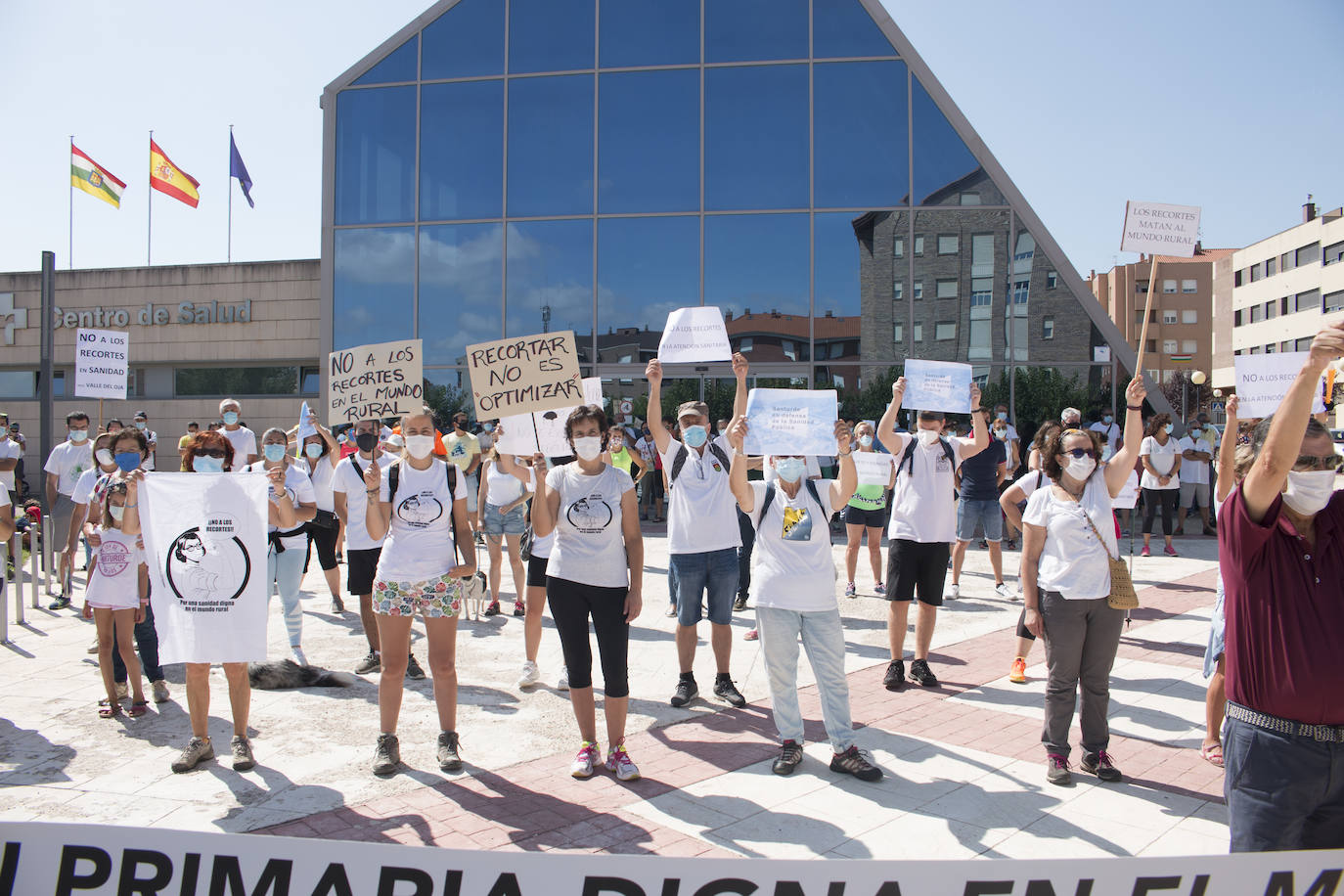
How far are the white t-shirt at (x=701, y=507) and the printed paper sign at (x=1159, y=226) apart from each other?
3.60 meters

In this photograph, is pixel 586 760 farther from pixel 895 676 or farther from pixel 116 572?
pixel 116 572

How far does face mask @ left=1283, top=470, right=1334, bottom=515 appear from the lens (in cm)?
273

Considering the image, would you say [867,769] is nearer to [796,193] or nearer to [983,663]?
[983,663]

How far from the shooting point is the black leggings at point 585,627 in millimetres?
4941

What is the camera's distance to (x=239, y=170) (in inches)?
1019

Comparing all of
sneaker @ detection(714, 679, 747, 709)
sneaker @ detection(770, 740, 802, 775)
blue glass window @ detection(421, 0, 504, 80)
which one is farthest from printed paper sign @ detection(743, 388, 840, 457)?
blue glass window @ detection(421, 0, 504, 80)

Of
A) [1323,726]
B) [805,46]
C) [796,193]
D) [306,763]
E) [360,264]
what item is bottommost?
[306,763]

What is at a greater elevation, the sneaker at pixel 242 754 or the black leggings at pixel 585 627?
the black leggings at pixel 585 627

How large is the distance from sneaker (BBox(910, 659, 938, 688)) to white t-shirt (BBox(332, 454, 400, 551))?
418 centimetres

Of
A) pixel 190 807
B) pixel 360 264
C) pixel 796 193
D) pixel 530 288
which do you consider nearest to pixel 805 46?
pixel 796 193

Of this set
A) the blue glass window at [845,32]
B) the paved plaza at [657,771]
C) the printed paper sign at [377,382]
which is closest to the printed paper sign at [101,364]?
the paved plaza at [657,771]

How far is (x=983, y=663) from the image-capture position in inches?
290

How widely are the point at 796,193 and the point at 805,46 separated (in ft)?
10.2

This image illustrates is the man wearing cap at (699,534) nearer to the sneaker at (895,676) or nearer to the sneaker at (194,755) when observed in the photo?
the sneaker at (895,676)
